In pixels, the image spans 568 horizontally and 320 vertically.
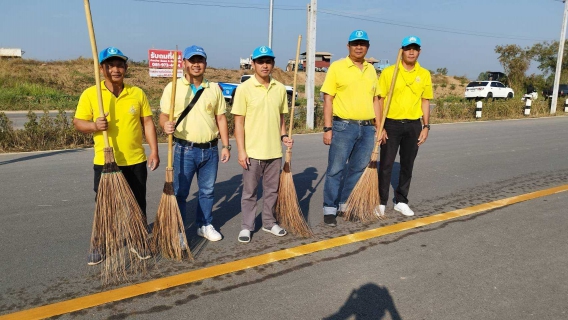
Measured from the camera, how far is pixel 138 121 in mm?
3535

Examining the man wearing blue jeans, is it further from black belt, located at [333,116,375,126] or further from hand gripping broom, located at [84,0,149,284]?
black belt, located at [333,116,375,126]

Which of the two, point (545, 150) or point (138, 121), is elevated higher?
point (138, 121)

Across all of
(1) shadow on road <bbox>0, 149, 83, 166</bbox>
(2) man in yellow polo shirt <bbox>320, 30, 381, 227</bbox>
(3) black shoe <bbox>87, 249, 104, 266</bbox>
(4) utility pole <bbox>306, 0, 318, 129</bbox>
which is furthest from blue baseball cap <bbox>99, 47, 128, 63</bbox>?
(4) utility pole <bbox>306, 0, 318, 129</bbox>

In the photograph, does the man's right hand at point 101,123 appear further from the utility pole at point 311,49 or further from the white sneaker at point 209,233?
the utility pole at point 311,49

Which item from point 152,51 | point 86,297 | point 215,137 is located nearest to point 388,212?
point 215,137

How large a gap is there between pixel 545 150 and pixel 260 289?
29.0 feet

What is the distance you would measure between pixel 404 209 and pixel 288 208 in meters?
1.51

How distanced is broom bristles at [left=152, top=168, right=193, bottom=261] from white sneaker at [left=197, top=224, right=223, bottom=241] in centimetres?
43

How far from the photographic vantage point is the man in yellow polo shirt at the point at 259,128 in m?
3.76

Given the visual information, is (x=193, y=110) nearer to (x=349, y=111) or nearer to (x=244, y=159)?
(x=244, y=159)

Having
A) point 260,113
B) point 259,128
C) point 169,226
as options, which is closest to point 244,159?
point 259,128

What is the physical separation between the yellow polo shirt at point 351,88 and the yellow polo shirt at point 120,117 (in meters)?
1.83

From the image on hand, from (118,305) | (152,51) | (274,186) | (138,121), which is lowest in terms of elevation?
(118,305)

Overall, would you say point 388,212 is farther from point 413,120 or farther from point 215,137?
point 215,137
